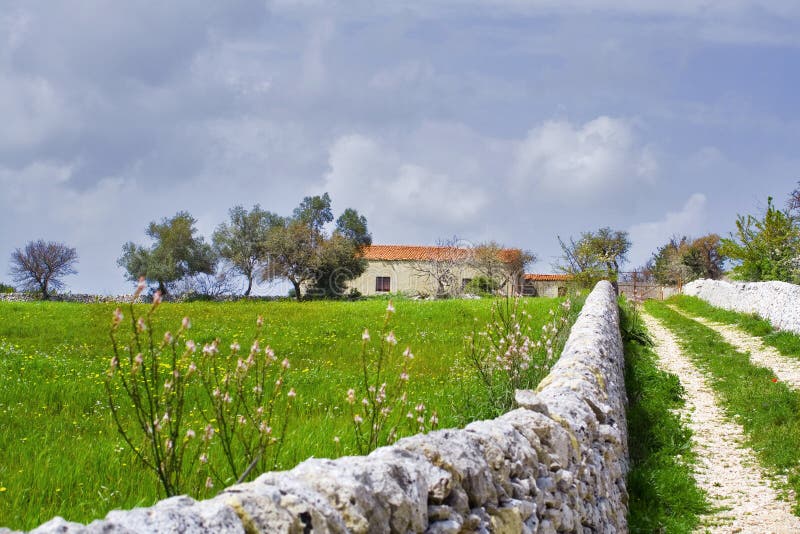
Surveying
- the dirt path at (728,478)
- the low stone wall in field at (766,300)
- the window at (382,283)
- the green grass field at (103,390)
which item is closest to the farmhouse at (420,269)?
the window at (382,283)

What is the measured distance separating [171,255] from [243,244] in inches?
193

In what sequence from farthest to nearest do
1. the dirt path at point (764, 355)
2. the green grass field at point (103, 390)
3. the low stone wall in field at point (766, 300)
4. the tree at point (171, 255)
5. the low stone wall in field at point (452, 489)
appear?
the tree at point (171, 255), the low stone wall in field at point (766, 300), the dirt path at point (764, 355), the green grass field at point (103, 390), the low stone wall in field at point (452, 489)

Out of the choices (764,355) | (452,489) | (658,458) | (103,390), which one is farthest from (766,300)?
(452,489)

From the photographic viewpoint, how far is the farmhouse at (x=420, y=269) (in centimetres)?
4791

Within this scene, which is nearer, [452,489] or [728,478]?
[452,489]

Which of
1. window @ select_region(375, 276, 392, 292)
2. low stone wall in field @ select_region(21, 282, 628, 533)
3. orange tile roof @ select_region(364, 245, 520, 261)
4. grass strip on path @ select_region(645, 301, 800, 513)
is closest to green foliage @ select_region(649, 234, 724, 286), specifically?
orange tile roof @ select_region(364, 245, 520, 261)

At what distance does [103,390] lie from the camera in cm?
920

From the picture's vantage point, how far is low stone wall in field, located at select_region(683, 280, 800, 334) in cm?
1661

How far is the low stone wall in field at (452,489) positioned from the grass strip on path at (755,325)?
439 inches

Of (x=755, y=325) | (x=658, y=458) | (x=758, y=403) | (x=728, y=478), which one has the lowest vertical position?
(x=728, y=478)

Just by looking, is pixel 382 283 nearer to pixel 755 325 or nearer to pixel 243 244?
pixel 243 244

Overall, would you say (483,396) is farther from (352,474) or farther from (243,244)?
(243,244)

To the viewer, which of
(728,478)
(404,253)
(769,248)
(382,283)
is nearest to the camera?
(728,478)

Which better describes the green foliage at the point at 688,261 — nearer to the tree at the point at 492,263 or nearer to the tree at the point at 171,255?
the tree at the point at 492,263
